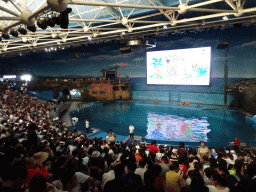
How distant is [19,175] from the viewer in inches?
100

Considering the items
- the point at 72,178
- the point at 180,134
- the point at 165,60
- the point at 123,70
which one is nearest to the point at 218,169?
the point at 72,178

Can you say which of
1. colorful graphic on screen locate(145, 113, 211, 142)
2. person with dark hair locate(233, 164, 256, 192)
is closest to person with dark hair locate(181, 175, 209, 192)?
person with dark hair locate(233, 164, 256, 192)

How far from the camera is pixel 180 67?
67.7 ft

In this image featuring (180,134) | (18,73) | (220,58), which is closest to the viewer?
(180,134)

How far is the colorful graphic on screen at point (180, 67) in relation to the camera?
63.2 feet

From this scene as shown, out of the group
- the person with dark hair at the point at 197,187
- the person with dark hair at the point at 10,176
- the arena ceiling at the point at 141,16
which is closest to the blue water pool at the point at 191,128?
the arena ceiling at the point at 141,16

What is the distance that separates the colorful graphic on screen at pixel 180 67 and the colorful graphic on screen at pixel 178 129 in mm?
4823

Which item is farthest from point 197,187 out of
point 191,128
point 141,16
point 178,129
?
point 141,16

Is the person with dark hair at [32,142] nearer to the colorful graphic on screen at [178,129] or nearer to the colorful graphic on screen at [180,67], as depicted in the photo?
the colorful graphic on screen at [178,129]

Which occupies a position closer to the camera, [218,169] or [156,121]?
[218,169]

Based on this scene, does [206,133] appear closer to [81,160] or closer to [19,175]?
[81,160]

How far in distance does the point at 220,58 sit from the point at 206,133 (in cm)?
1507

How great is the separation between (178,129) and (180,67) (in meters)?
9.22

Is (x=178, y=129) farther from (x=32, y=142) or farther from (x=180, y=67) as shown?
(x=32, y=142)
